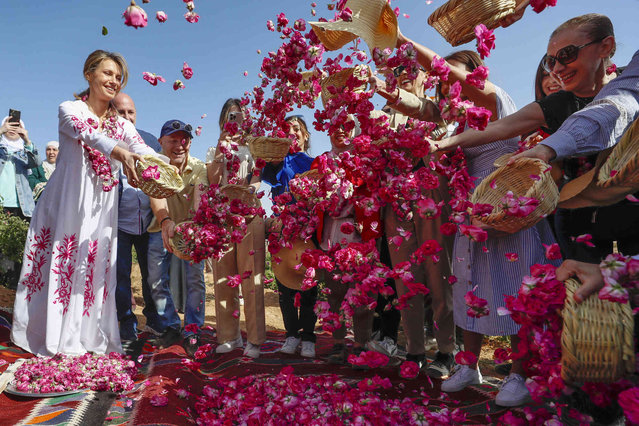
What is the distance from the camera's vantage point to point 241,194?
3285 mm

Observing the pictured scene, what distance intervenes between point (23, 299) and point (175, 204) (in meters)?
1.53

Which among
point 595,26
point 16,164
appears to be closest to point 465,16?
point 595,26

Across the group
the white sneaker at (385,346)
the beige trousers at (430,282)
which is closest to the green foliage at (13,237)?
the white sneaker at (385,346)

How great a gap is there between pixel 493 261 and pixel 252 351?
80.9 inches

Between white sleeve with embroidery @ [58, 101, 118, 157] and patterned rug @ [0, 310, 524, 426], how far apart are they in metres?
1.66

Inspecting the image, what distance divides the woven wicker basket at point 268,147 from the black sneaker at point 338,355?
161 cm

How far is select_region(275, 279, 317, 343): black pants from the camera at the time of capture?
3643 mm

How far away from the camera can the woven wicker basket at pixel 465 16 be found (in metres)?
1.92

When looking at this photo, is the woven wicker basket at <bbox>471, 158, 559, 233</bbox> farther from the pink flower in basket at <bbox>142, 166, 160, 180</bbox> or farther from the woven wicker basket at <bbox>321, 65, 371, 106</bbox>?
the pink flower in basket at <bbox>142, 166, 160, 180</bbox>

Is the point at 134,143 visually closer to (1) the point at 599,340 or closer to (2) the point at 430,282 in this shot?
(2) the point at 430,282

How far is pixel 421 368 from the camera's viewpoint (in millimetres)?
2881

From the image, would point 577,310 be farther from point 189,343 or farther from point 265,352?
point 189,343

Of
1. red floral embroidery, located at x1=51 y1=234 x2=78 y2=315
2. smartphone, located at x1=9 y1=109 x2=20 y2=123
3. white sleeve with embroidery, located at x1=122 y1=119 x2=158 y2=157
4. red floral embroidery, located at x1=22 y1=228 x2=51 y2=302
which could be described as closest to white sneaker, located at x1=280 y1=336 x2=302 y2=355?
red floral embroidery, located at x1=51 y1=234 x2=78 y2=315

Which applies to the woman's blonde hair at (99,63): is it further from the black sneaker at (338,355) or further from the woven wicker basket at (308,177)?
the black sneaker at (338,355)
